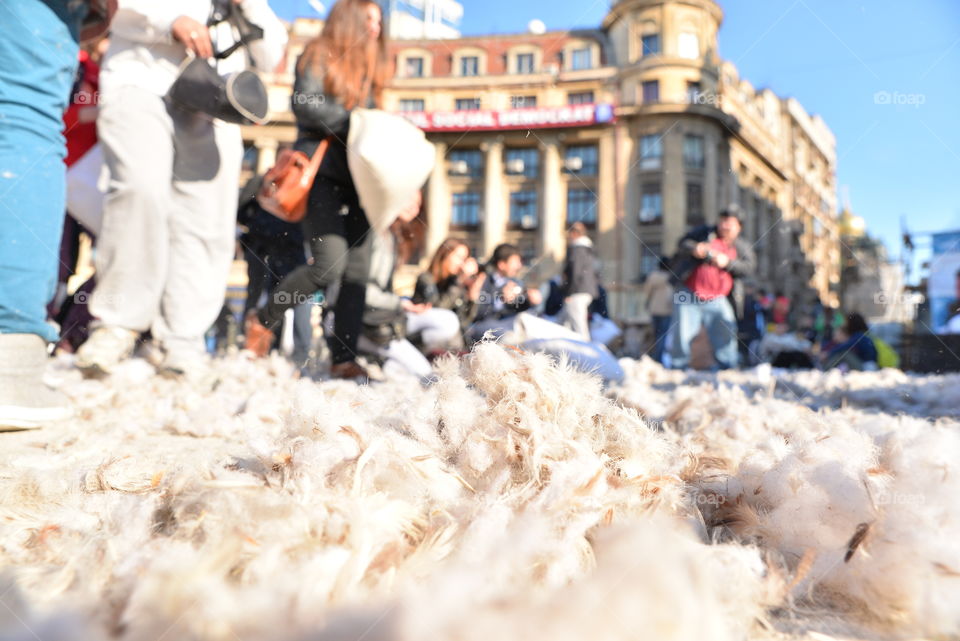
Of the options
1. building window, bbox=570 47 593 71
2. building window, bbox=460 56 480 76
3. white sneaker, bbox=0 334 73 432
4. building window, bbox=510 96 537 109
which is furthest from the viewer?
building window, bbox=570 47 593 71

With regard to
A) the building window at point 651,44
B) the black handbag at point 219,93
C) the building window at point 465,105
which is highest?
the building window at point 651,44

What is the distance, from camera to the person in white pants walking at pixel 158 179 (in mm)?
2357

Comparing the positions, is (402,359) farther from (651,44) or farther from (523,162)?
(651,44)

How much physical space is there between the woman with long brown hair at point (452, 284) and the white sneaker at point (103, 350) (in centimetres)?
278

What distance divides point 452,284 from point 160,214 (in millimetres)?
2901

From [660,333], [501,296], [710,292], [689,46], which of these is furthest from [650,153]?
[501,296]

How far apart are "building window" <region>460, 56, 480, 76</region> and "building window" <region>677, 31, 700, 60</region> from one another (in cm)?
944

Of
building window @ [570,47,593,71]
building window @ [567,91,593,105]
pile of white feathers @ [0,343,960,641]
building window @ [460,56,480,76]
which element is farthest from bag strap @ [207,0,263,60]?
building window @ [570,47,593,71]

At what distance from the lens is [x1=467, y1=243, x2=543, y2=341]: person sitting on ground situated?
4961 millimetres

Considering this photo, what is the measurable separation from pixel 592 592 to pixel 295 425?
0.57 m

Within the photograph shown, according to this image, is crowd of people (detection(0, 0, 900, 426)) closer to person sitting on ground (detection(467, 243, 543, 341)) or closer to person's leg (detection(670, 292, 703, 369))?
person sitting on ground (detection(467, 243, 543, 341))

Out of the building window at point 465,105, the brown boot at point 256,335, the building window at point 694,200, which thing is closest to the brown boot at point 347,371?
the brown boot at point 256,335

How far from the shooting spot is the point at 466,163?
101ft

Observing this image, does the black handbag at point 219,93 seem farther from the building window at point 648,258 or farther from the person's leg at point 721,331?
the building window at point 648,258
